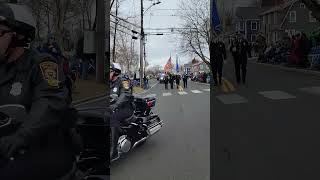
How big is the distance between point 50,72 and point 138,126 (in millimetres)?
748

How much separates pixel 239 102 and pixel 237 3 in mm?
486

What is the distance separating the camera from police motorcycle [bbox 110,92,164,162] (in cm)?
183

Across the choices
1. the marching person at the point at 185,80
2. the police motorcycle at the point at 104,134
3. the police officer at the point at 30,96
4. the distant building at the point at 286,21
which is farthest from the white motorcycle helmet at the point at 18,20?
the distant building at the point at 286,21

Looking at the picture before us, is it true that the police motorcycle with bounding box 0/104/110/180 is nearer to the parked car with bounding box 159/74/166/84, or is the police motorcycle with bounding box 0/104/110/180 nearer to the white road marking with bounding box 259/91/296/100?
the parked car with bounding box 159/74/166/84

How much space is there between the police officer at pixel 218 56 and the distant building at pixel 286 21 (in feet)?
0.80

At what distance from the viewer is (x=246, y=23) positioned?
6.39 feet

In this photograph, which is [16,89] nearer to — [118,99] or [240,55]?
[118,99]

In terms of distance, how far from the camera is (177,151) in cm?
186

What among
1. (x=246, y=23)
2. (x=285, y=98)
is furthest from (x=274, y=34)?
(x=285, y=98)

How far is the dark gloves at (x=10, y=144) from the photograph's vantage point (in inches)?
43.9

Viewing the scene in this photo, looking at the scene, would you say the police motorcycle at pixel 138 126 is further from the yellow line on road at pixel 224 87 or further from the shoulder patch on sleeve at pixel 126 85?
the yellow line on road at pixel 224 87

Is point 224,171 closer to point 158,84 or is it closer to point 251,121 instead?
point 251,121

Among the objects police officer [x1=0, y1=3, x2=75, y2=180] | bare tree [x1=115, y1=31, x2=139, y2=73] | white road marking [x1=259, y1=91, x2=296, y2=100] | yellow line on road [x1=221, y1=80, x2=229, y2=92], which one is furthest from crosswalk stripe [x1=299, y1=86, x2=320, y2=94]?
police officer [x1=0, y1=3, x2=75, y2=180]

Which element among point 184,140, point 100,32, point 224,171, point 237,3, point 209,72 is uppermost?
point 237,3
